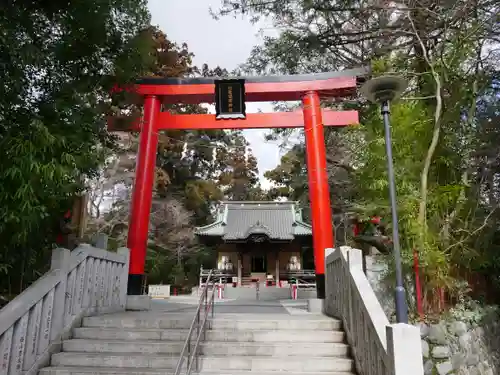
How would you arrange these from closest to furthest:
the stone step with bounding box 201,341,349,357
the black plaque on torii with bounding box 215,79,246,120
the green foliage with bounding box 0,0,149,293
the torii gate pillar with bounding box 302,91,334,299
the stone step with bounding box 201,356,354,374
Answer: the green foliage with bounding box 0,0,149,293 → the stone step with bounding box 201,356,354,374 → the stone step with bounding box 201,341,349,357 → the torii gate pillar with bounding box 302,91,334,299 → the black plaque on torii with bounding box 215,79,246,120

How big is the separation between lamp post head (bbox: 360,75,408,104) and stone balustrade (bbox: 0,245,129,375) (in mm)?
3790

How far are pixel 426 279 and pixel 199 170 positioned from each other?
26.3 m

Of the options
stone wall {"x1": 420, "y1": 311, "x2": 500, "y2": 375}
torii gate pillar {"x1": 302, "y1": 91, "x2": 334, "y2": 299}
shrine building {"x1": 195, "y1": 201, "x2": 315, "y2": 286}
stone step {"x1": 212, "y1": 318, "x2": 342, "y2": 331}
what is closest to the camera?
stone step {"x1": 212, "y1": 318, "x2": 342, "y2": 331}

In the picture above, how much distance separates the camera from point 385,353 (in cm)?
287

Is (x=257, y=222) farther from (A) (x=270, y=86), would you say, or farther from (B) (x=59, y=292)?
(B) (x=59, y=292)

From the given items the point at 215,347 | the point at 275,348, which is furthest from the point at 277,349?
the point at 215,347

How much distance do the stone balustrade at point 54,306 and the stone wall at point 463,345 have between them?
15.3 ft

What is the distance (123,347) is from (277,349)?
1629 millimetres

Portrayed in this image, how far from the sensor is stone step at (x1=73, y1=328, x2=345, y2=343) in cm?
431

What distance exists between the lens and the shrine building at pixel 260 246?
2092 centimetres

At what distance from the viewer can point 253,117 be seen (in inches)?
357

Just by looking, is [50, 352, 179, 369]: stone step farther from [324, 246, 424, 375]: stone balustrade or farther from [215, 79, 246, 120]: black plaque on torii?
[215, 79, 246, 120]: black plaque on torii

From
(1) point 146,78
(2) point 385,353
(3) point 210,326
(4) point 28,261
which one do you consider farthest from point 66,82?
(1) point 146,78

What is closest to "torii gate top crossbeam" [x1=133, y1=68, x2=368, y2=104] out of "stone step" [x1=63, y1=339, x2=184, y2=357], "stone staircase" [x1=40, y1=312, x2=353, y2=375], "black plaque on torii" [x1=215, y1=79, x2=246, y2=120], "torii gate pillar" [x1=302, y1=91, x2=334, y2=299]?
"black plaque on torii" [x1=215, y1=79, x2=246, y2=120]
